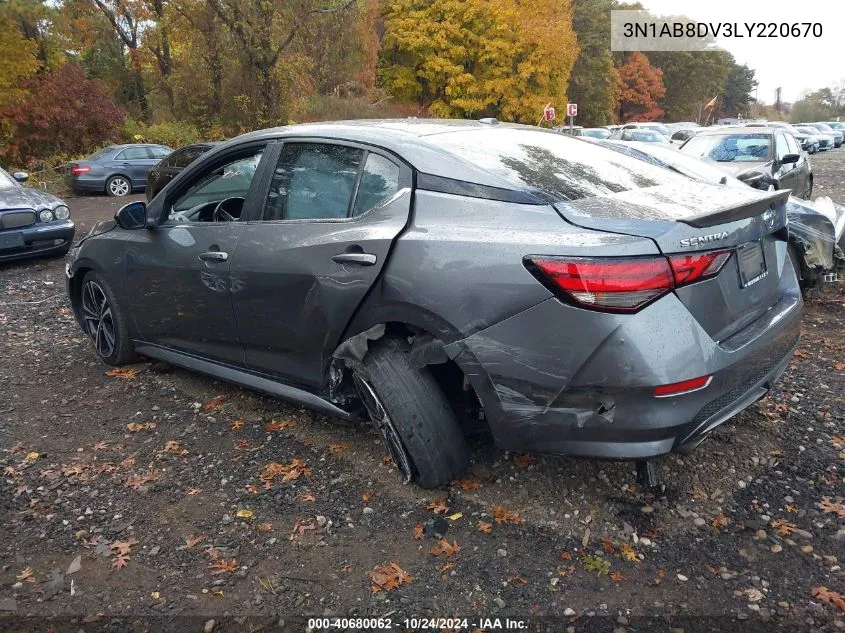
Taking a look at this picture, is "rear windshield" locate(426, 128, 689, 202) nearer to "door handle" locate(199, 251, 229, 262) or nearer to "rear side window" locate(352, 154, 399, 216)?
"rear side window" locate(352, 154, 399, 216)

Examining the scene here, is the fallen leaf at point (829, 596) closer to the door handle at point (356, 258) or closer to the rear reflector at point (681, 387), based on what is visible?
the rear reflector at point (681, 387)

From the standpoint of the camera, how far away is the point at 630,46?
198ft

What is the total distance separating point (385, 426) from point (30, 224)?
A: 714 cm

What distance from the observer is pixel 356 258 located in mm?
2982

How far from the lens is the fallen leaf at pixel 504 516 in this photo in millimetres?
2906

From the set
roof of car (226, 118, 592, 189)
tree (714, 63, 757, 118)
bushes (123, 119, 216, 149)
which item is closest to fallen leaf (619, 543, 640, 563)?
roof of car (226, 118, 592, 189)

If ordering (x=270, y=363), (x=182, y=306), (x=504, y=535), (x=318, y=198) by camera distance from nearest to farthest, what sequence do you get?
(x=504, y=535), (x=318, y=198), (x=270, y=363), (x=182, y=306)

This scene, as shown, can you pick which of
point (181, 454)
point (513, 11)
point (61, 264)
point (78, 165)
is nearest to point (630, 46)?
point (513, 11)

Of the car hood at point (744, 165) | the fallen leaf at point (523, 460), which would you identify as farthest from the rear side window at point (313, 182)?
the car hood at point (744, 165)

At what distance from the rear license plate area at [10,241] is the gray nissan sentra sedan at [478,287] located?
522cm

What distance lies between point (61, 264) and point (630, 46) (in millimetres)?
61029

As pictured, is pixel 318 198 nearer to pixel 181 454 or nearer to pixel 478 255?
pixel 478 255

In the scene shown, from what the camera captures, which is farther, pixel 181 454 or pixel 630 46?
pixel 630 46

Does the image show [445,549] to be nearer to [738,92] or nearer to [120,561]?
A: [120,561]
